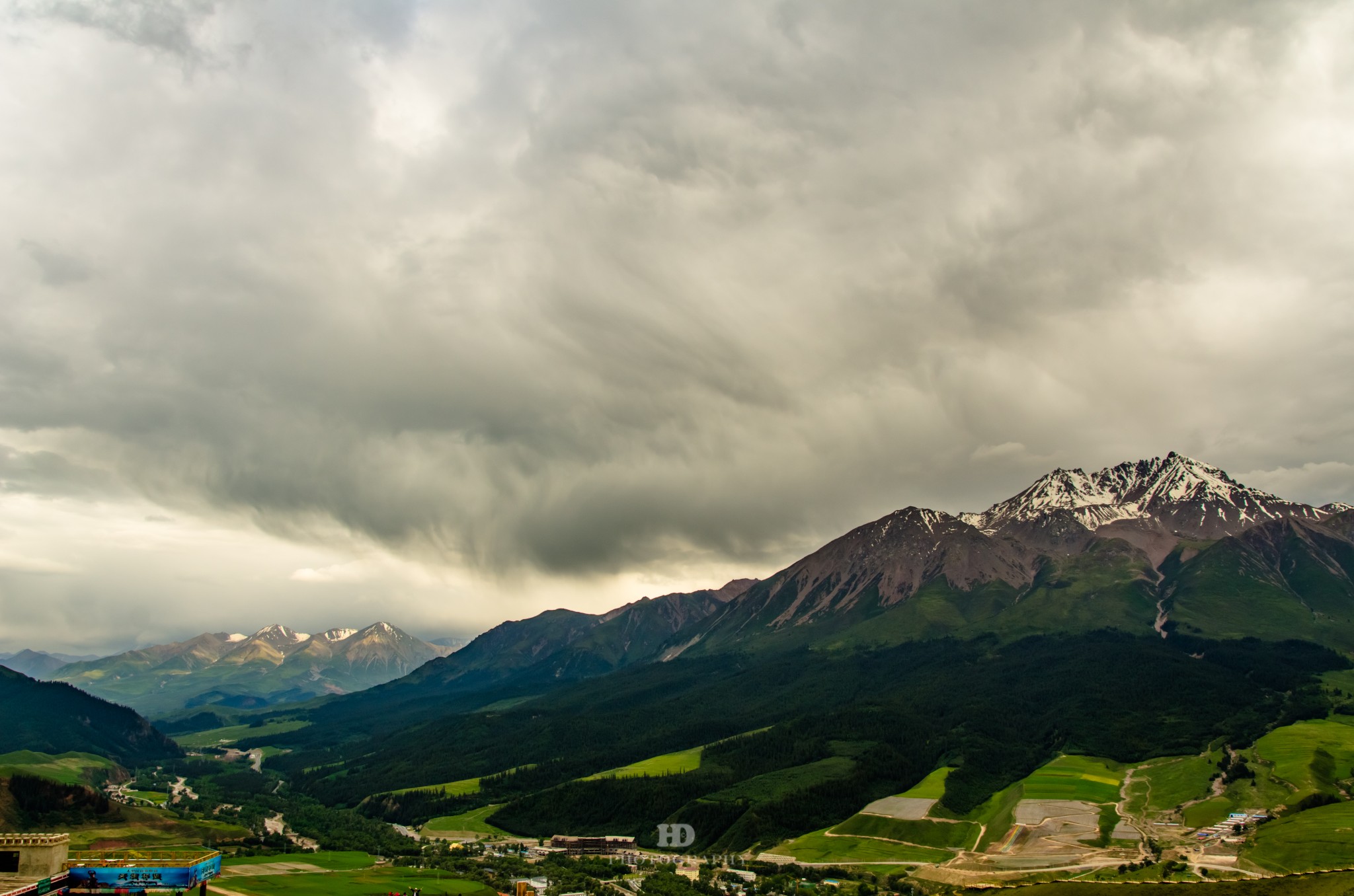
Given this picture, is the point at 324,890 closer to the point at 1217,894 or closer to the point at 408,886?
the point at 408,886

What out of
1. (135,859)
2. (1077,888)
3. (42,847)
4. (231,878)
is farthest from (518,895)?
(1077,888)

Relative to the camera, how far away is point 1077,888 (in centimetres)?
18125

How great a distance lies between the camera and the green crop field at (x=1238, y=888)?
154 meters

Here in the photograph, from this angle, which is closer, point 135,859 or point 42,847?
point 42,847

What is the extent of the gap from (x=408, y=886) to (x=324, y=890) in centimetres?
1705

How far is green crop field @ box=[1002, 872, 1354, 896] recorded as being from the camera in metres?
154

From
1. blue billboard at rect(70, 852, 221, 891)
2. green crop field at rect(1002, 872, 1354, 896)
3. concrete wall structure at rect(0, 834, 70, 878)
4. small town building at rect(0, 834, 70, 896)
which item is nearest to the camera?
small town building at rect(0, 834, 70, 896)

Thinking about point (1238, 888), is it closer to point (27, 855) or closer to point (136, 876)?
point (136, 876)

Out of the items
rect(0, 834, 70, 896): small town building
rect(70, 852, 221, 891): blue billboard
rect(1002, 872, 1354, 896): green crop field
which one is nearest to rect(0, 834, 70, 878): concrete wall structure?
rect(0, 834, 70, 896): small town building

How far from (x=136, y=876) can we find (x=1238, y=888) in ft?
637

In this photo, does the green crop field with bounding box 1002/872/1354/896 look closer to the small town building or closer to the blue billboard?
the blue billboard

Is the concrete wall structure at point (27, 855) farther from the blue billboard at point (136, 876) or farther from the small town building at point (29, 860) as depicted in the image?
the blue billboard at point (136, 876)

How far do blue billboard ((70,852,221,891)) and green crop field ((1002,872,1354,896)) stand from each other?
499 feet

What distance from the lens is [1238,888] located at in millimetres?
165500
